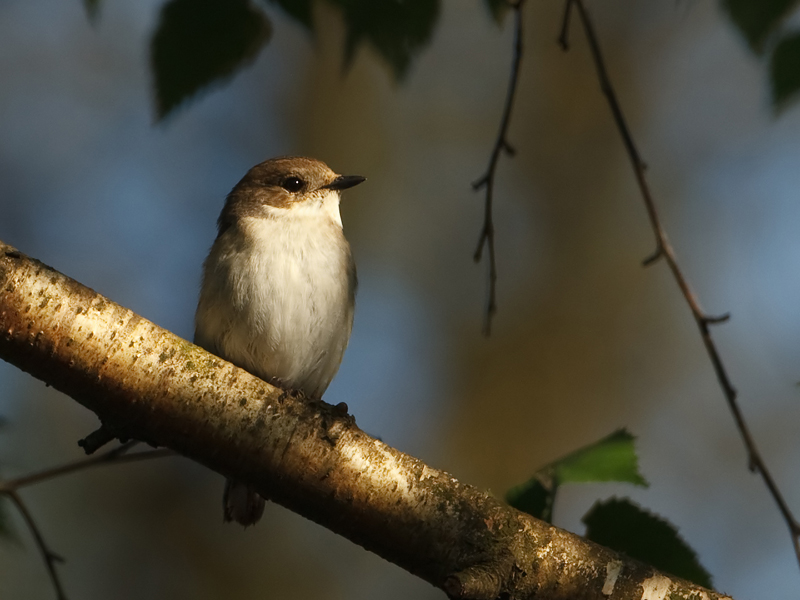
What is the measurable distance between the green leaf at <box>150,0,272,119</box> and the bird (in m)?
1.97

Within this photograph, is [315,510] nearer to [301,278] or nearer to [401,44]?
[401,44]

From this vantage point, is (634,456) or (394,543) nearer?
(634,456)

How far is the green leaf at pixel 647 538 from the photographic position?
7.87 feet

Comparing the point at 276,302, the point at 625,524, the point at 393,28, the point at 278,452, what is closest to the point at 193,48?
the point at 393,28

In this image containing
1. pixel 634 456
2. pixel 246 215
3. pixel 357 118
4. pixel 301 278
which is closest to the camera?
pixel 634 456

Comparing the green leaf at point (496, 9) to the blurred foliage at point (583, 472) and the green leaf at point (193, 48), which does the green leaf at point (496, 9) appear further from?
the blurred foliage at point (583, 472)

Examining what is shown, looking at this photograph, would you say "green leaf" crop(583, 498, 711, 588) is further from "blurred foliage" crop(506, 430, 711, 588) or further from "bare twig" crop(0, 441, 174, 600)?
"bare twig" crop(0, 441, 174, 600)

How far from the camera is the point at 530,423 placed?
1034cm

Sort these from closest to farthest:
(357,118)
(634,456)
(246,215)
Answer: (634,456) → (246,215) → (357,118)

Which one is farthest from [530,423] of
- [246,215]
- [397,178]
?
[246,215]

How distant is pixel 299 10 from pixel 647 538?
187 cm

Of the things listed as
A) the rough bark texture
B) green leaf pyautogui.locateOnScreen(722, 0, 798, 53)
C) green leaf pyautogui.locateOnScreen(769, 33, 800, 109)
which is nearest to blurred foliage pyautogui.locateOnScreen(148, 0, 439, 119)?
the rough bark texture

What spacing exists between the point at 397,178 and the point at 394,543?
404 inches

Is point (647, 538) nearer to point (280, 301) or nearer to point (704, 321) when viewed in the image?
point (704, 321)
